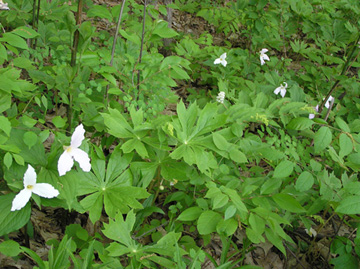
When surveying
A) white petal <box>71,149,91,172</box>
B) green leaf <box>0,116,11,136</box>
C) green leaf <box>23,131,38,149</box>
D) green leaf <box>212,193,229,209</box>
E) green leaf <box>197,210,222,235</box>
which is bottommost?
green leaf <box>197,210,222,235</box>

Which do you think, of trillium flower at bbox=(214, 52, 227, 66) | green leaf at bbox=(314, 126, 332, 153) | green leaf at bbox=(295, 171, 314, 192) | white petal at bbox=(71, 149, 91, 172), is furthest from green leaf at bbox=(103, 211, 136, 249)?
trillium flower at bbox=(214, 52, 227, 66)

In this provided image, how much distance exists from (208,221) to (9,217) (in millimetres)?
941

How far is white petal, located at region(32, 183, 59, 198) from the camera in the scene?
1211 millimetres

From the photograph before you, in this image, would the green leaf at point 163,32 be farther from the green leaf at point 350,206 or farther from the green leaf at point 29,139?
the green leaf at point 350,206

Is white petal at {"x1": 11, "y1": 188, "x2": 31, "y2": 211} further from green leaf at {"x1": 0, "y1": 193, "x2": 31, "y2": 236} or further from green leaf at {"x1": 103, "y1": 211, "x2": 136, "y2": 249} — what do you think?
green leaf at {"x1": 103, "y1": 211, "x2": 136, "y2": 249}

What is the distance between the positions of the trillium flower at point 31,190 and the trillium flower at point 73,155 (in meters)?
0.08

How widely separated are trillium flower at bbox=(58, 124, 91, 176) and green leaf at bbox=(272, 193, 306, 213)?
1.05 metres

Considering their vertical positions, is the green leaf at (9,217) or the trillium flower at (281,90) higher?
the green leaf at (9,217)

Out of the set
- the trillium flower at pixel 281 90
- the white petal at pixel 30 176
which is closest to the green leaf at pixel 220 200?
the white petal at pixel 30 176

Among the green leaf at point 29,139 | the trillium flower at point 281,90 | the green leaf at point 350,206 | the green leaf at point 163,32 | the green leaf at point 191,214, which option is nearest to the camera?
the green leaf at point 29,139

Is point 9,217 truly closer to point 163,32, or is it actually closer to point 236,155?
point 236,155

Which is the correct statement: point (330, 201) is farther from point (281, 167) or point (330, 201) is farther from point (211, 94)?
point (211, 94)

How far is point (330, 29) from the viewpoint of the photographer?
149 inches

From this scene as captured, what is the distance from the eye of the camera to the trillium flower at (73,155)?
1.22 meters
